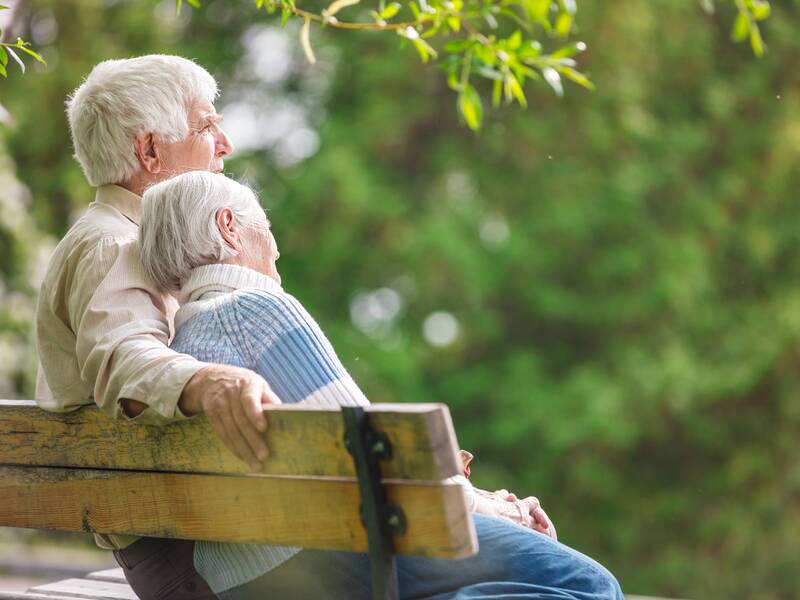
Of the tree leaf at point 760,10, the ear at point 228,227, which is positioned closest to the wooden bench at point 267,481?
the ear at point 228,227

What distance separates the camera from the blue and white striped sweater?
1.99m

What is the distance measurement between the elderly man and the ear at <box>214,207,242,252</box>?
0.60ft

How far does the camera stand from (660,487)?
10.8m

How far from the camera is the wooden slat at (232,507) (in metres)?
1.75

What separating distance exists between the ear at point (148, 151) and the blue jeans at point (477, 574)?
0.96m

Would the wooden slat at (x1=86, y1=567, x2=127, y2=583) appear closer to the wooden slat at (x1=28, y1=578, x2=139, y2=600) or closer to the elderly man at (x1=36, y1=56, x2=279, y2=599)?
the wooden slat at (x1=28, y1=578, x2=139, y2=600)

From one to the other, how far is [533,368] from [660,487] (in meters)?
1.74

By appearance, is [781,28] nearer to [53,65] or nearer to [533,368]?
[533,368]

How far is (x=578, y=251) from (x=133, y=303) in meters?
8.27

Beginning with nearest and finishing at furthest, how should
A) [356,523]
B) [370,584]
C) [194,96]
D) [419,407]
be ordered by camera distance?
[419,407], [356,523], [370,584], [194,96]

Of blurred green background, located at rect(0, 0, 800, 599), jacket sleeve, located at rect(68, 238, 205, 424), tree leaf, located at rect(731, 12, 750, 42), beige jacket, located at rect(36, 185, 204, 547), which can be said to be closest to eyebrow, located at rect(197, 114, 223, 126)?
beige jacket, located at rect(36, 185, 204, 547)

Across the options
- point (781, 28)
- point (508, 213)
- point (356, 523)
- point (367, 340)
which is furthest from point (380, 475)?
point (781, 28)

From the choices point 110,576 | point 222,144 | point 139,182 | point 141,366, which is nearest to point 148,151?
point 139,182

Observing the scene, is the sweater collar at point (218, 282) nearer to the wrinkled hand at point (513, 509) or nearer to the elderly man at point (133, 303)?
the elderly man at point (133, 303)
